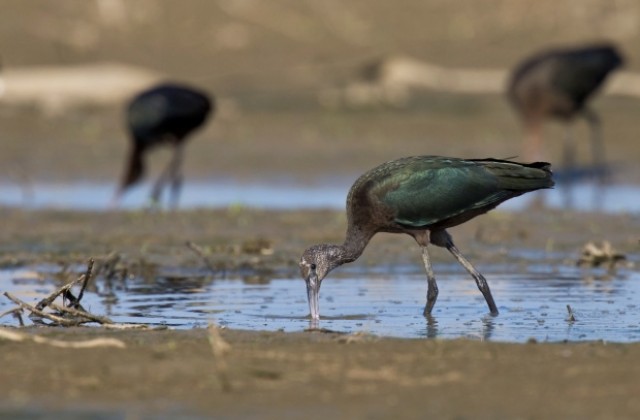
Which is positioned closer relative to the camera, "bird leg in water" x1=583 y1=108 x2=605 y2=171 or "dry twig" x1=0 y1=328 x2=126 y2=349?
"dry twig" x1=0 y1=328 x2=126 y2=349

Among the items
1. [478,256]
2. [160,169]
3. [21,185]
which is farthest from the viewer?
[160,169]

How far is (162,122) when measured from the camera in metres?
16.4

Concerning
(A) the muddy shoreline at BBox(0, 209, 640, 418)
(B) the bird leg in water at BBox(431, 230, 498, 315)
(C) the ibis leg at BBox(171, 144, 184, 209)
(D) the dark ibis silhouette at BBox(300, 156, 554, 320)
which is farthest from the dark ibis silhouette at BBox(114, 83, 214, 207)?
(A) the muddy shoreline at BBox(0, 209, 640, 418)

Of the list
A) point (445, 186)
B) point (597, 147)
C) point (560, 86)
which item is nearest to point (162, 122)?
point (560, 86)

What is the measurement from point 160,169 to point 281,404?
13.7 m

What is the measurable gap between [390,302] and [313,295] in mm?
968

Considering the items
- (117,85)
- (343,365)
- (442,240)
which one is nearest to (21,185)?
(117,85)

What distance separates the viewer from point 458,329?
8.10m

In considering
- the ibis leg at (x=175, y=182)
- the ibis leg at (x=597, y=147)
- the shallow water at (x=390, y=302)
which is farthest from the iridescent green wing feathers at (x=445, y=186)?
the ibis leg at (x=597, y=147)

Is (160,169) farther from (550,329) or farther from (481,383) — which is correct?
(481,383)

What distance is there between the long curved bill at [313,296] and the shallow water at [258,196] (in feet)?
19.9

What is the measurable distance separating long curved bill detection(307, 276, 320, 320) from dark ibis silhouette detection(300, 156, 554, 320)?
20cm

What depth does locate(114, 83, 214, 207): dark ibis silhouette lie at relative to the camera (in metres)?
16.3

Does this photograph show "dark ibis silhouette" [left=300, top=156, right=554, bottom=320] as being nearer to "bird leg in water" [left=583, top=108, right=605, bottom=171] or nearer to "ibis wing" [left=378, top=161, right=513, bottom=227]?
"ibis wing" [left=378, top=161, right=513, bottom=227]
